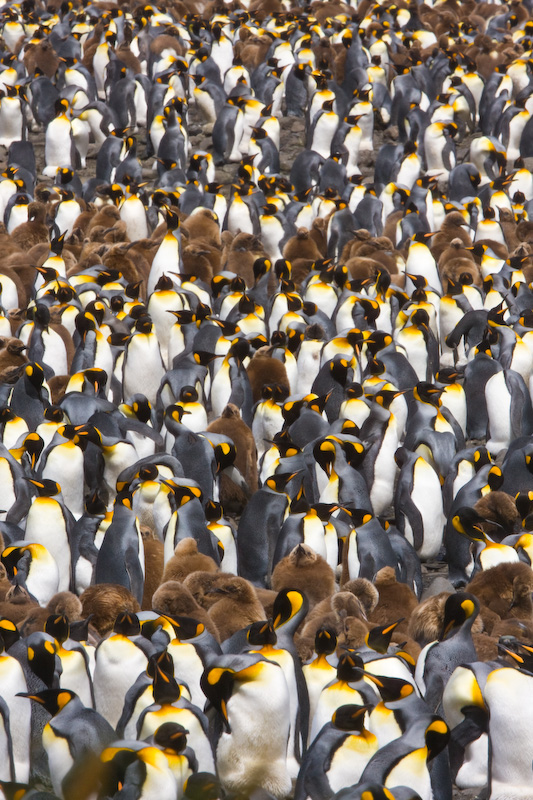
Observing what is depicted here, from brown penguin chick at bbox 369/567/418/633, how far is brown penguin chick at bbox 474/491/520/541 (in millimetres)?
762

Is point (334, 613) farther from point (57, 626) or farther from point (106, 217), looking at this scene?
point (106, 217)

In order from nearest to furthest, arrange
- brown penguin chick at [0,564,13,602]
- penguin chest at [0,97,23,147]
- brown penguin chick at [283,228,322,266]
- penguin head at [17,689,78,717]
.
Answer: penguin head at [17,689,78,717], brown penguin chick at [0,564,13,602], brown penguin chick at [283,228,322,266], penguin chest at [0,97,23,147]

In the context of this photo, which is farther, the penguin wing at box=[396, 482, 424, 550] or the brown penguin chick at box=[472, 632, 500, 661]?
the penguin wing at box=[396, 482, 424, 550]

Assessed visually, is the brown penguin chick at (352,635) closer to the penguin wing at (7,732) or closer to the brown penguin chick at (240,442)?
the penguin wing at (7,732)

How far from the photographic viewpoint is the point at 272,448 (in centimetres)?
699

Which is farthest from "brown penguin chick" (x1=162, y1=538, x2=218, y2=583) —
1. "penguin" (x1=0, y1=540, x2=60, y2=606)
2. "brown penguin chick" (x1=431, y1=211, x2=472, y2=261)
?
"brown penguin chick" (x1=431, y1=211, x2=472, y2=261)

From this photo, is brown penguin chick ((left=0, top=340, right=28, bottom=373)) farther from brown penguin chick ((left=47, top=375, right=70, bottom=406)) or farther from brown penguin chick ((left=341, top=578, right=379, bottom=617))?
brown penguin chick ((left=341, top=578, right=379, bottom=617))

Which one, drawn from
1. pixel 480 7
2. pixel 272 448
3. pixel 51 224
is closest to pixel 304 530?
pixel 272 448

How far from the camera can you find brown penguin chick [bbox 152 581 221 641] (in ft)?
15.8

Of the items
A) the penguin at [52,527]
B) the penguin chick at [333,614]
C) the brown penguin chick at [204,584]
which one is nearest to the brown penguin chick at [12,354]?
the penguin at [52,527]

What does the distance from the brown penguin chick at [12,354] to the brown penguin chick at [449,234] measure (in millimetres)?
4455

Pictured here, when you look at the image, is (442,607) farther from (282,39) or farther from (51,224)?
(282,39)

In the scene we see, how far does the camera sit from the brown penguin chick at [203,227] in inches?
424

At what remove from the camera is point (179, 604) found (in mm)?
4820
